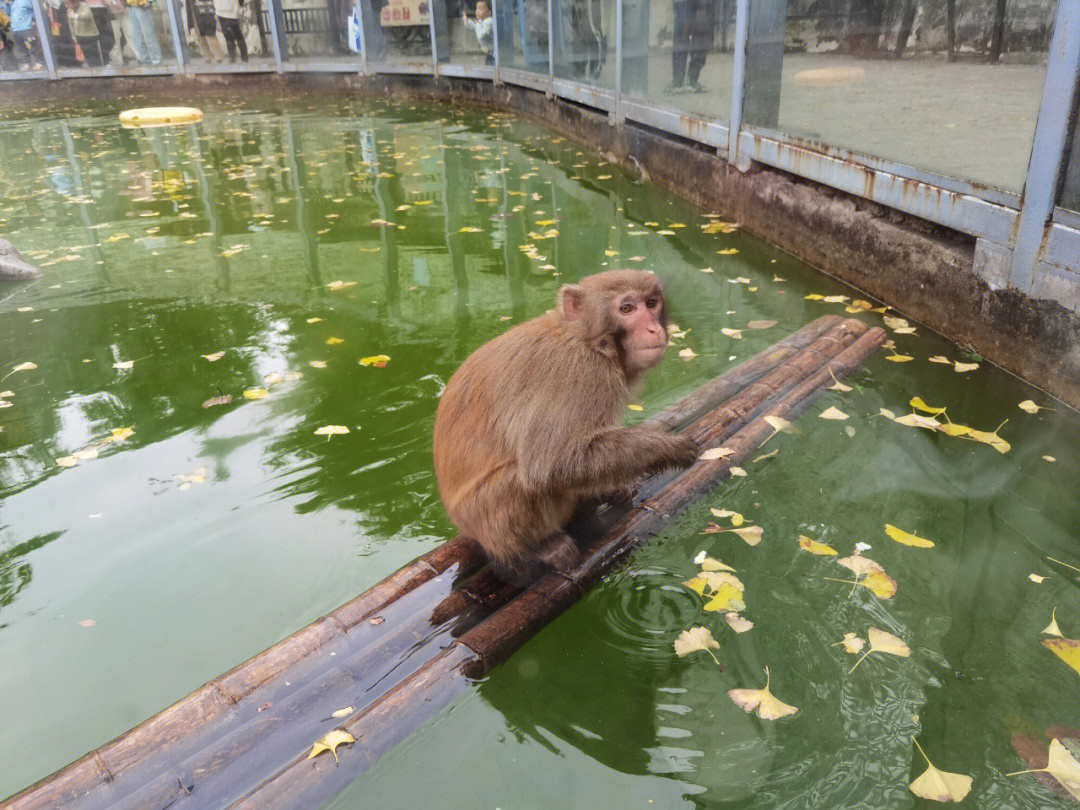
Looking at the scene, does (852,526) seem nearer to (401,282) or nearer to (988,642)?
(988,642)

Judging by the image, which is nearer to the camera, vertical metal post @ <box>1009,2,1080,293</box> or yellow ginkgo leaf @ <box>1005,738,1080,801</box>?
yellow ginkgo leaf @ <box>1005,738,1080,801</box>

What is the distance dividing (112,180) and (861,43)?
9.53 metres

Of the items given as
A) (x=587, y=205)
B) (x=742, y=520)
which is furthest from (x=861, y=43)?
(x=742, y=520)

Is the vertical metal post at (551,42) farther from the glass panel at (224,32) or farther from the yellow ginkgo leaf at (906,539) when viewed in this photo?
the yellow ginkgo leaf at (906,539)

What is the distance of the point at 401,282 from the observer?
6.85 metres

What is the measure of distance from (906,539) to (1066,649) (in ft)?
2.42

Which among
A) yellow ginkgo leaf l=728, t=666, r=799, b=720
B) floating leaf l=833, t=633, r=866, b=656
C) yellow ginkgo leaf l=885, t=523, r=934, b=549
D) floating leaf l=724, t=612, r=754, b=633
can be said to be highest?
yellow ginkgo leaf l=885, t=523, r=934, b=549

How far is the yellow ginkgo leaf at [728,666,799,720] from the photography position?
2721 millimetres

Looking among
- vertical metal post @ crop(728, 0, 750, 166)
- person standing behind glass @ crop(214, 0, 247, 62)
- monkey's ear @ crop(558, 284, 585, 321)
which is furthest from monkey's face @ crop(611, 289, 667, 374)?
person standing behind glass @ crop(214, 0, 247, 62)

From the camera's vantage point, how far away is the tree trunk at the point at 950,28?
5.04m

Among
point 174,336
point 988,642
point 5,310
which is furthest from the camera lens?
point 5,310

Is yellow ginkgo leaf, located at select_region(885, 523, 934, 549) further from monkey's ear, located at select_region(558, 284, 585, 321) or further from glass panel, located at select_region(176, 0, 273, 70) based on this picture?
glass panel, located at select_region(176, 0, 273, 70)

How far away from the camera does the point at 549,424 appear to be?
9.86ft

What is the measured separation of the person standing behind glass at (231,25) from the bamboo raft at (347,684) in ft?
71.0
